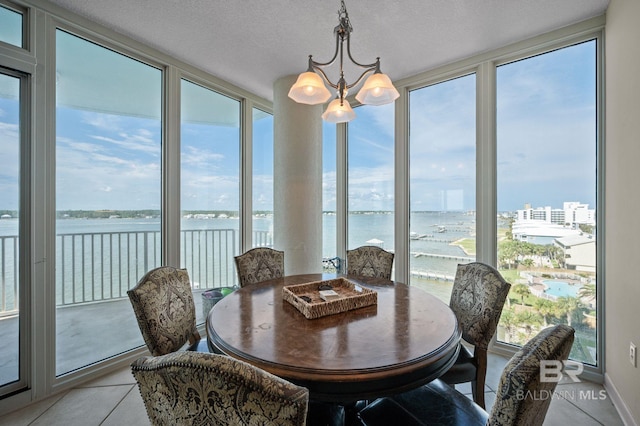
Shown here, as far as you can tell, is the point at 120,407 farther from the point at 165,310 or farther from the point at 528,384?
the point at 528,384

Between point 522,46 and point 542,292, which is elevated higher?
point 522,46

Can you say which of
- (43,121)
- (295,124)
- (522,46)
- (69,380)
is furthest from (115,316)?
(522,46)

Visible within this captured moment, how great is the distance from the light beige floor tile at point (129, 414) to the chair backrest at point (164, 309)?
646 millimetres

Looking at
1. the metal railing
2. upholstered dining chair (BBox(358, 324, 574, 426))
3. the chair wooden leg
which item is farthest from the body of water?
upholstered dining chair (BBox(358, 324, 574, 426))

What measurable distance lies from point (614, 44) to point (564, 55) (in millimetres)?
454

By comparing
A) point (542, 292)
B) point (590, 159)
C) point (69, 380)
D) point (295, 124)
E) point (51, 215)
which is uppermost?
point (295, 124)

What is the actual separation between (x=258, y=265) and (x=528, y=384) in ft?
7.16

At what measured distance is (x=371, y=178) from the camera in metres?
3.66

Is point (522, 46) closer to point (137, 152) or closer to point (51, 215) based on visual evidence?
point (137, 152)

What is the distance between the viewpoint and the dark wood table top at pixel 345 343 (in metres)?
0.98

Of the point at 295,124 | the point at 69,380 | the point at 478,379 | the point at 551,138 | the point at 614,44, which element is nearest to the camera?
the point at 478,379

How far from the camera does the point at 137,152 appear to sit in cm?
270

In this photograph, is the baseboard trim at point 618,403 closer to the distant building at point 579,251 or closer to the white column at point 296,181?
the distant building at point 579,251

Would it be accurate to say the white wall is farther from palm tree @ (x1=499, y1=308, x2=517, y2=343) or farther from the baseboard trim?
palm tree @ (x1=499, y1=308, x2=517, y2=343)
